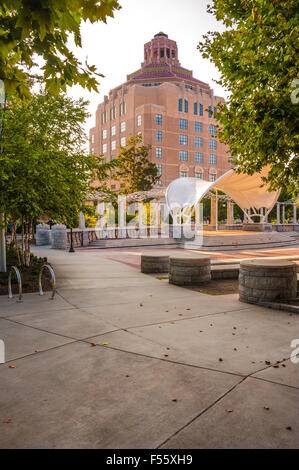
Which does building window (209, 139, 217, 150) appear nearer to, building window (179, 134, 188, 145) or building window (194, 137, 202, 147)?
building window (194, 137, 202, 147)

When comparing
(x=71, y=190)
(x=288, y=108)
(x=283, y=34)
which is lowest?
(x=71, y=190)

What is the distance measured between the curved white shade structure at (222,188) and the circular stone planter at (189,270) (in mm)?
23199

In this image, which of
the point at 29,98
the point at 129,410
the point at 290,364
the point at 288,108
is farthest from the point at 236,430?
the point at 288,108

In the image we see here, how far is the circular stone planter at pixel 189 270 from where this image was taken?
10500mm

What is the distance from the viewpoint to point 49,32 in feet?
9.99

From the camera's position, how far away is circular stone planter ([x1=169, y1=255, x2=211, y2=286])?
10500mm

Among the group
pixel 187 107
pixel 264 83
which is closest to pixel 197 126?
pixel 187 107

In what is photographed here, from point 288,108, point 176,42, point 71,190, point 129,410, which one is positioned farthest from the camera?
point 176,42

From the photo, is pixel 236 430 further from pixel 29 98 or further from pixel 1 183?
pixel 1 183

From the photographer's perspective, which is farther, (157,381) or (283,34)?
→ (283,34)

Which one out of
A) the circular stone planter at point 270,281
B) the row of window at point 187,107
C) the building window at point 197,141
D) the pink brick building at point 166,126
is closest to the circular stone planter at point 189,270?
the circular stone planter at point 270,281

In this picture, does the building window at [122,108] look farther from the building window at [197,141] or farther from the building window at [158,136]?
the building window at [197,141]

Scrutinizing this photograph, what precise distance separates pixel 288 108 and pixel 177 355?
4.61 meters
